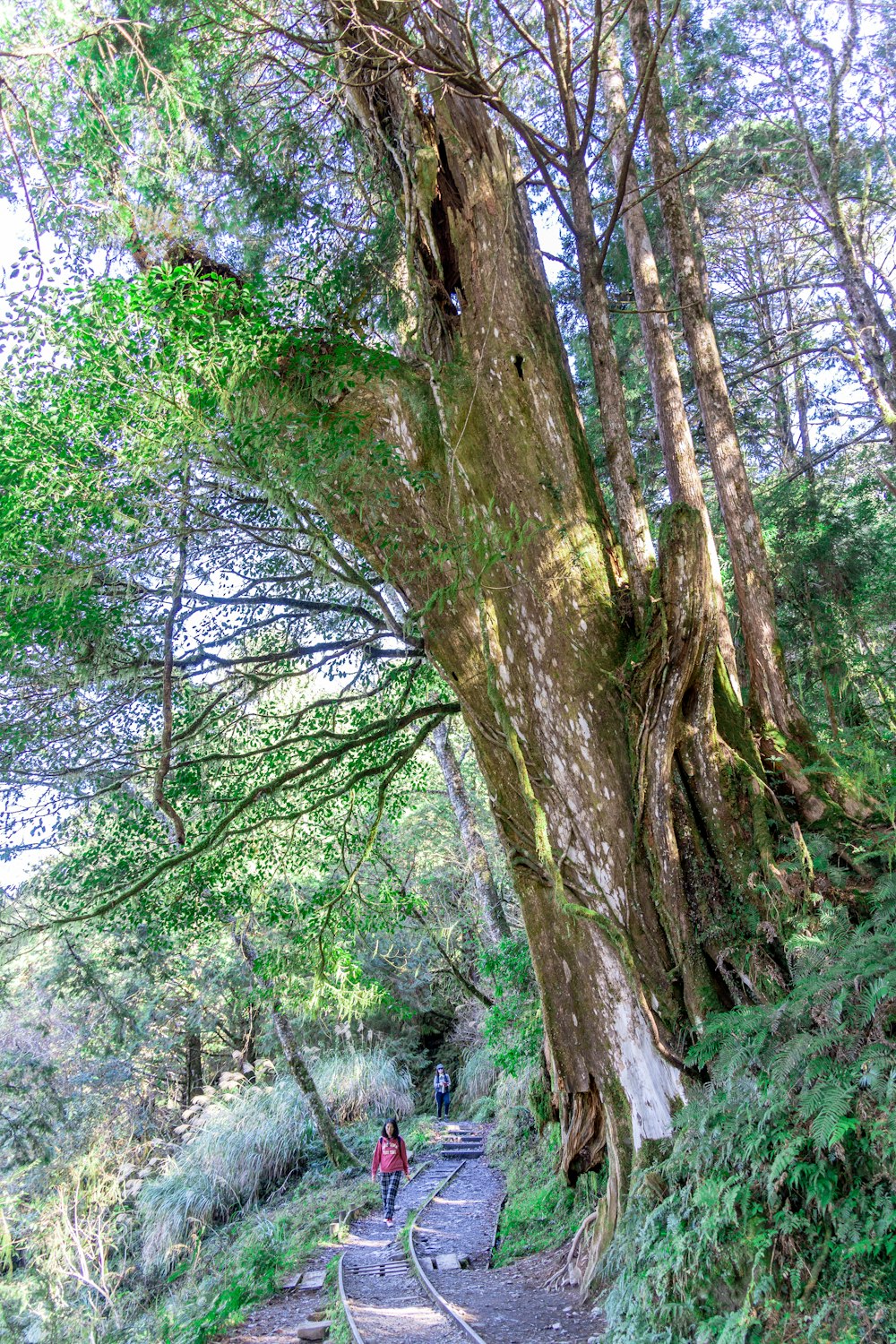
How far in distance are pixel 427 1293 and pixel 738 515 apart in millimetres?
7558

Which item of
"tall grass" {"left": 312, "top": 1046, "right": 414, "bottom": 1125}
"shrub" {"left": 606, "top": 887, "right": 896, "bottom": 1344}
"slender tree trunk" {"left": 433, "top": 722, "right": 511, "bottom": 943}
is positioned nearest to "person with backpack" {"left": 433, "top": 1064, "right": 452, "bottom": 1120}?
"tall grass" {"left": 312, "top": 1046, "right": 414, "bottom": 1125}

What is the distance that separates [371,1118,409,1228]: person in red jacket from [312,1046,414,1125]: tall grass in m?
6.97

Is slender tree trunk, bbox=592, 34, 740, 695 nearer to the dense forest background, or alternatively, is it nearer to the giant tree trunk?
the dense forest background

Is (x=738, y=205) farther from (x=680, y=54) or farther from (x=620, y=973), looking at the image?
(x=620, y=973)

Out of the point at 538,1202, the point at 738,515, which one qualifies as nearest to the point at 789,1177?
the point at 738,515

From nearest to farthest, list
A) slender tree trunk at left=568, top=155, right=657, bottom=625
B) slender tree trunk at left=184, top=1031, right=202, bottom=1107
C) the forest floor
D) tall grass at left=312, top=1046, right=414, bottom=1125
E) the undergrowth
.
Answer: the forest floor < slender tree trunk at left=568, top=155, right=657, bottom=625 < the undergrowth < tall grass at left=312, top=1046, right=414, bottom=1125 < slender tree trunk at left=184, top=1031, right=202, bottom=1107

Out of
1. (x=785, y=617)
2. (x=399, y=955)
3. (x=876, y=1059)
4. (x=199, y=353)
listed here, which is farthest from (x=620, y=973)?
(x=399, y=955)

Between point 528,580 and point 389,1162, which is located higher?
point 528,580

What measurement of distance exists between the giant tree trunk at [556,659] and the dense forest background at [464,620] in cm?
3

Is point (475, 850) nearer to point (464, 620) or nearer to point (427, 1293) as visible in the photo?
point (427, 1293)

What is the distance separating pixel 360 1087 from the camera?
60.5ft

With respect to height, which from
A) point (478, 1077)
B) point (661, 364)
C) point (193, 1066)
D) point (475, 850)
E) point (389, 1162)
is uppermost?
point (661, 364)

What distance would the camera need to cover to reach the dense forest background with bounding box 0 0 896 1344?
17.1 ft

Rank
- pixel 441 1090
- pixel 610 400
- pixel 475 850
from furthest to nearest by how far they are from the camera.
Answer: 1. pixel 441 1090
2. pixel 475 850
3. pixel 610 400
